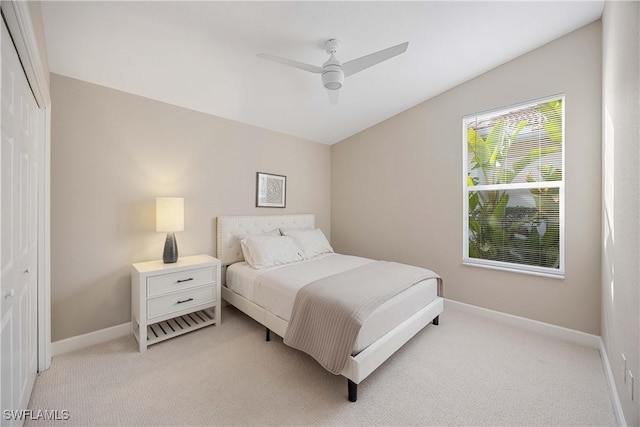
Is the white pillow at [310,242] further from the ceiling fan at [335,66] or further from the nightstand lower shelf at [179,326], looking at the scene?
the ceiling fan at [335,66]

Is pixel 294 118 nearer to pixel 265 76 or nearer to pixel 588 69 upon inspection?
pixel 265 76

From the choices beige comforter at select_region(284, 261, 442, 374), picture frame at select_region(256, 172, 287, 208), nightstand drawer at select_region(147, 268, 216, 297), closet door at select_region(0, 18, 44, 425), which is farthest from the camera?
picture frame at select_region(256, 172, 287, 208)

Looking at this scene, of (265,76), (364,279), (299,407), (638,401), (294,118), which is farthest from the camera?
(294,118)

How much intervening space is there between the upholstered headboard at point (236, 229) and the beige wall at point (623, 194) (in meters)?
3.31

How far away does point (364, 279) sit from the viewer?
2303mm

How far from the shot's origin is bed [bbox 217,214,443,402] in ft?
5.83

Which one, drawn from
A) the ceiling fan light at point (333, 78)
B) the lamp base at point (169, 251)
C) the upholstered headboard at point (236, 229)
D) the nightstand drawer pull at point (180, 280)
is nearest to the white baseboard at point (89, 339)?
the nightstand drawer pull at point (180, 280)

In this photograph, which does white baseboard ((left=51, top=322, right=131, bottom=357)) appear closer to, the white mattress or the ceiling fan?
the white mattress

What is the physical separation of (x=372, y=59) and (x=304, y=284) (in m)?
1.91

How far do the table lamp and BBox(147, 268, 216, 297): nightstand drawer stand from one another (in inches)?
8.7

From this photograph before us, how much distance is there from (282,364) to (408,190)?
8.82ft

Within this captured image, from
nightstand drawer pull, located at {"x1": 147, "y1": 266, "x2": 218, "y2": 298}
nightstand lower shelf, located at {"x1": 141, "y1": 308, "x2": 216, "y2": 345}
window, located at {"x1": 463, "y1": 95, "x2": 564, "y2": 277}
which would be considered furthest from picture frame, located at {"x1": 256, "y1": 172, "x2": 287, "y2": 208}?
window, located at {"x1": 463, "y1": 95, "x2": 564, "y2": 277}

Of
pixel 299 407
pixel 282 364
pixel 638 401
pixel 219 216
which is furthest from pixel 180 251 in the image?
pixel 638 401

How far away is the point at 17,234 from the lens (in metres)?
1.40
